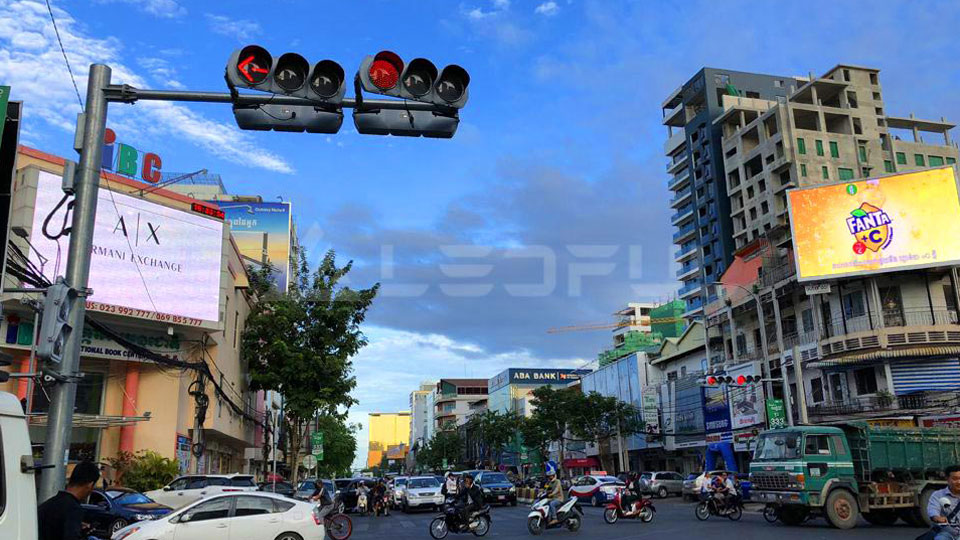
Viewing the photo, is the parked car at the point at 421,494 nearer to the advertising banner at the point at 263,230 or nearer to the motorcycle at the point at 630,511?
the motorcycle at the point at 630,511

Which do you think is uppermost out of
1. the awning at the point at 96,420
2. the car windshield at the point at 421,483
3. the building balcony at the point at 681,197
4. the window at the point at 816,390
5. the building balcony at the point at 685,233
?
the building balcony at the point at 681,197

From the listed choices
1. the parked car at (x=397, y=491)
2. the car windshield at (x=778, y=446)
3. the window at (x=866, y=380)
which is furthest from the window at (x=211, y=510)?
the window at (x=866, y=380)

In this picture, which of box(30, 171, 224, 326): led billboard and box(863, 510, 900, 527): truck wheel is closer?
box(863, 510, 900, 527): truck wheel

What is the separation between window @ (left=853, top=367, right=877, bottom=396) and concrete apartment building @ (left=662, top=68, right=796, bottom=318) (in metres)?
41.0

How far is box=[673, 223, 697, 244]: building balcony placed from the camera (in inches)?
3425

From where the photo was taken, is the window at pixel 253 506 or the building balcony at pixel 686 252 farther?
the building balcony at pixel 686 252

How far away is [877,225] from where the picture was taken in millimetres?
38281

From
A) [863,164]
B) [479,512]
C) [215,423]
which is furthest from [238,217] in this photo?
[863,164]

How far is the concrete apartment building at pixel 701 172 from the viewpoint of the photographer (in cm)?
8100

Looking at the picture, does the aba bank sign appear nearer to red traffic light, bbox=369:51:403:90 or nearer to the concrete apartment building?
red traffic light, bbox=369:51:403:90

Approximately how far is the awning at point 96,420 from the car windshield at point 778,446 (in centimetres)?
1967

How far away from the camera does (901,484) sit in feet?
60.5

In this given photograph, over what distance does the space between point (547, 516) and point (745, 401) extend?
30191mm

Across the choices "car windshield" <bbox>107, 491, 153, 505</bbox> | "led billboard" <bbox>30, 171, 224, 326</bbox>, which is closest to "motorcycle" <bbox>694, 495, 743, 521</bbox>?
"car windshield" <bbox>107, 491, 153, 505</bbox>
